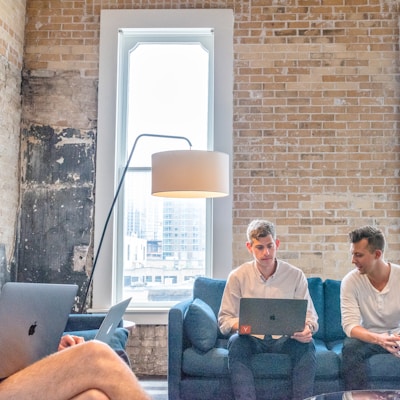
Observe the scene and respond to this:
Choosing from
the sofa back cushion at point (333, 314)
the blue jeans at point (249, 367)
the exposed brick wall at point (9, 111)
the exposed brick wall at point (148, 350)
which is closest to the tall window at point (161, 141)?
the exposed brick wall at point (148, 350)

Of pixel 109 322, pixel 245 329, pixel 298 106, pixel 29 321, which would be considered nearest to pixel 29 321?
pixel 29 321

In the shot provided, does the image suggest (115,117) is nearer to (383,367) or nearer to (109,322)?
(109,322)

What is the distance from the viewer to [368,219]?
4.49 metres

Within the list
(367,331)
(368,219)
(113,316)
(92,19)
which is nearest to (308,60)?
(368,219)

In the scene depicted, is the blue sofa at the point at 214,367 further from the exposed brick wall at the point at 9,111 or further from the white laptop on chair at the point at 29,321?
the exposed brick wall at the point at 9,111

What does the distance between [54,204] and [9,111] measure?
0.87 meters

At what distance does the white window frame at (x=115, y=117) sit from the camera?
4492mm

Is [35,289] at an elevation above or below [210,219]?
below

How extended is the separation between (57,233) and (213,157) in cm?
179

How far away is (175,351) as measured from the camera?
10.8ft

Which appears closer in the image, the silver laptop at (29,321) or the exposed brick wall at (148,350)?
the silver laptop at (29,321)

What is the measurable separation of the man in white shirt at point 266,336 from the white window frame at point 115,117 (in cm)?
99

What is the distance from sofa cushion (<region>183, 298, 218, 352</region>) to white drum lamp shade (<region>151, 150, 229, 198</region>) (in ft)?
2.55

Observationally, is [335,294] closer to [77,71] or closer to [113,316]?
[113,316]
